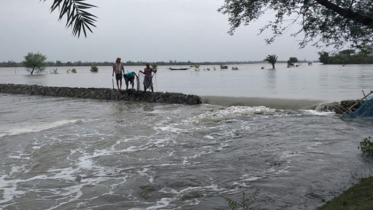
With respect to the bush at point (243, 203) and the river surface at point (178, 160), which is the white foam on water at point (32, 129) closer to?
the river surface at point (178, 160)

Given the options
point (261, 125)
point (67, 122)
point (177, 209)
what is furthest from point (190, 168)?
point (67, 122)

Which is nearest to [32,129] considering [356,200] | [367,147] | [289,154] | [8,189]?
[8,189]

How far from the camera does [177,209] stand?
596cm

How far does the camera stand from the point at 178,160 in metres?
9.12

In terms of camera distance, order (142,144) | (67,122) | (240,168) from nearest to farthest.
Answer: (240,168) < (142,144) < (67,122)

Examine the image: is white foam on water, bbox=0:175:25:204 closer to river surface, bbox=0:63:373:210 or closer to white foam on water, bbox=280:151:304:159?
river surface, bbox=0:63:373:210

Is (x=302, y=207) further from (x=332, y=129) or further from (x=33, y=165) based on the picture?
(x=332, y=129)

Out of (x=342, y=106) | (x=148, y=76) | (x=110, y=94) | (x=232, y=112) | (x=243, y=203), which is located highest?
(x=148, y=76)

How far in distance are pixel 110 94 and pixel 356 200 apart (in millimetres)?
20527

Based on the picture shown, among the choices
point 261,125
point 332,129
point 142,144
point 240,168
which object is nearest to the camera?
point 240,168

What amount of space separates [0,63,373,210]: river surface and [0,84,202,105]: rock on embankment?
440 centimetres

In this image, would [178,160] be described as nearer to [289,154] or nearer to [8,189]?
[289,154]

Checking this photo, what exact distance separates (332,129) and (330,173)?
18.6ft

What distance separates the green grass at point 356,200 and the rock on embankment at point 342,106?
1083 centimetres
